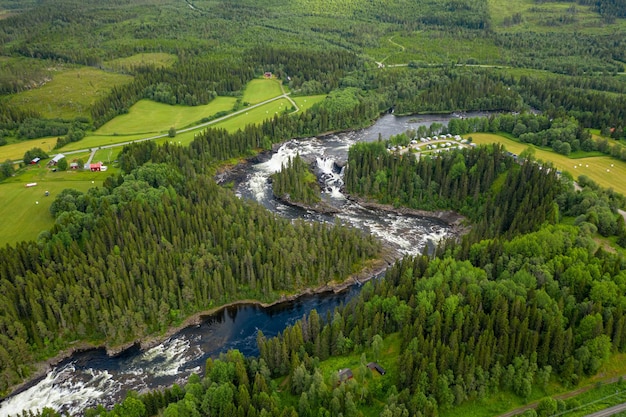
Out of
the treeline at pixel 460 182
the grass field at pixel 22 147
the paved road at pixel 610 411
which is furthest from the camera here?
the grass field at pixel 22 147

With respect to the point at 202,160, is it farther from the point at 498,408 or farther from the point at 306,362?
the point at 498,408

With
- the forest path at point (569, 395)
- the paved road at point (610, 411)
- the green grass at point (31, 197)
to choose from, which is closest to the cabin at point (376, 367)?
the forest path at point (569, 395)

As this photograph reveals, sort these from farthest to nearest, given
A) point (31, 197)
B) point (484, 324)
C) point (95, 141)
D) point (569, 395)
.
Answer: point (95, 141) → point (31, 197) → point (484, 324) → point (569, 395)

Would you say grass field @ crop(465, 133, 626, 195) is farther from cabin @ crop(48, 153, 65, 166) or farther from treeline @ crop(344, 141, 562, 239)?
cabin @ crop(48, 153, 65, 166)

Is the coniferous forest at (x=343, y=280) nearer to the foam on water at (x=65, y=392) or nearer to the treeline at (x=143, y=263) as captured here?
the treeline at (x=143, y=263)

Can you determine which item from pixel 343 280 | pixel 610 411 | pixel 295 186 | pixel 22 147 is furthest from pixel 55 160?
pixel 610 411

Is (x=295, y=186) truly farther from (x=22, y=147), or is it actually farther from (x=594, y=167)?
(x=22, y=147)
